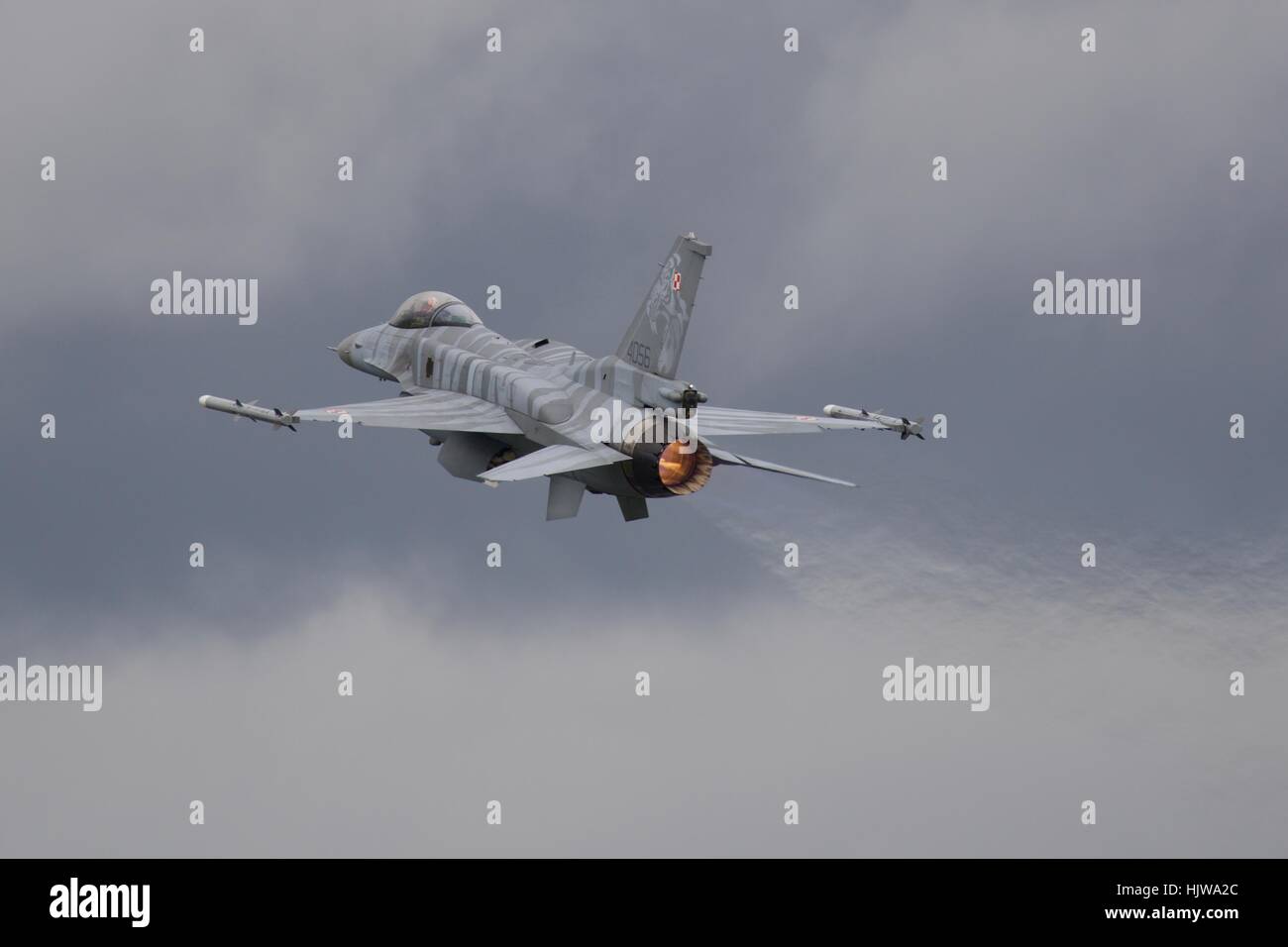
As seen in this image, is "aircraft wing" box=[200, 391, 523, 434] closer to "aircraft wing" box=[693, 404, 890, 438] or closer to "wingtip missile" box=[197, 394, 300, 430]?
"wingtip missile" box=[197, 394, 300, 430]

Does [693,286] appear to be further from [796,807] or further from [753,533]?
[796,807]

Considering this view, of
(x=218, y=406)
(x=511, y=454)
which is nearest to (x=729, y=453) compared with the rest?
(x=511, y=454)

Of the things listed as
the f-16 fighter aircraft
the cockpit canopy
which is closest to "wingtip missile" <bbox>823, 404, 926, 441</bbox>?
the f-16 fighter aircraft

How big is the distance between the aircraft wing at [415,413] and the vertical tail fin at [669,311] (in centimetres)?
365

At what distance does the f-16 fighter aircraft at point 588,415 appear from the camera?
2435 inches

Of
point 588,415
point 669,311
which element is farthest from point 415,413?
point 669,311

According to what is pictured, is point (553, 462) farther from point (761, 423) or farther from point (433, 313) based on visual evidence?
point (433, 313)

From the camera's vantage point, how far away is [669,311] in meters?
63.5

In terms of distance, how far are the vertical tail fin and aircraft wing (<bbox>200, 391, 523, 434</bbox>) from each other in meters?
3.65

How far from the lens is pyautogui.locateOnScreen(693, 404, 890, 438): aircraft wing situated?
63906 mm

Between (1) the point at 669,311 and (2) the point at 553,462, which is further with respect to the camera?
(1) the point at 669,311

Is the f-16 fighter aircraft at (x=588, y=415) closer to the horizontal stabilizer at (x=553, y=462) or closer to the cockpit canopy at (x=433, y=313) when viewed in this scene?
the horizontal stabilizer at (x=553, y=462)

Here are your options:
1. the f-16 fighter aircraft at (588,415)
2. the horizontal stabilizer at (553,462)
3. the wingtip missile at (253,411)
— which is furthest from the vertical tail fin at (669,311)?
the wingtip missile at (253,411)

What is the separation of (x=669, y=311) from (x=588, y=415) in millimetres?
2831
